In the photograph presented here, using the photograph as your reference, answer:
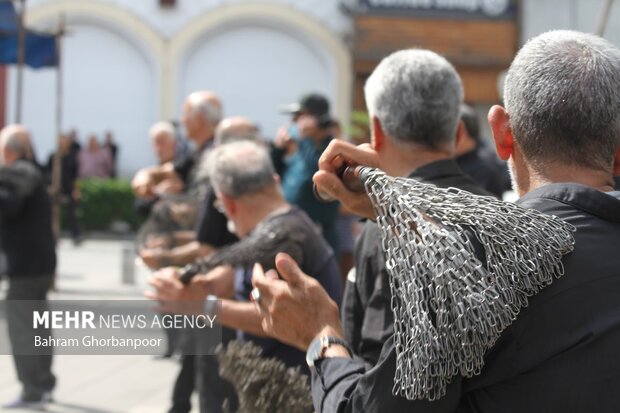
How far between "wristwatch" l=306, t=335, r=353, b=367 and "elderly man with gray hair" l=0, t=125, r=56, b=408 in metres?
4.14

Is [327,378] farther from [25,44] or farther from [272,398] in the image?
[25,44]

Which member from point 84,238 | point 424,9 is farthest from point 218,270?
point 424,9

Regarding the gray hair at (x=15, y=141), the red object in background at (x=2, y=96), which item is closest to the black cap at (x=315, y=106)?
the gray hair at (x=15, y=141)

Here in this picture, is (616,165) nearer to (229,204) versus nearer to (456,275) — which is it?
(456,275)

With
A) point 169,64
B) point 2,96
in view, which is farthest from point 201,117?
point 2,96

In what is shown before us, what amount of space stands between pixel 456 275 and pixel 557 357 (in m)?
0.20

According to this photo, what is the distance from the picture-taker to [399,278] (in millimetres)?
1427

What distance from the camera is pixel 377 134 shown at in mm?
2475

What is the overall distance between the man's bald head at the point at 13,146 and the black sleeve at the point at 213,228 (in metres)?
2.31

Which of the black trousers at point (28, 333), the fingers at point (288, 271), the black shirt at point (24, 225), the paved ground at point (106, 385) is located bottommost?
the paved ground at point (106, 385)

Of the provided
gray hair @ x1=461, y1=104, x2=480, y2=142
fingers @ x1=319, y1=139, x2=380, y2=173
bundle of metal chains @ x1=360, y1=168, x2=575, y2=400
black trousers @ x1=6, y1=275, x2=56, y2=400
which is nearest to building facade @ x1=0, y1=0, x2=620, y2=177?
black trousers @ x1=6, y1=275, x2=56, y2=400

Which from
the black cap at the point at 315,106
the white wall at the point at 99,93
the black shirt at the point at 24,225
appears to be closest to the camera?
the black cap at the point at 315,106

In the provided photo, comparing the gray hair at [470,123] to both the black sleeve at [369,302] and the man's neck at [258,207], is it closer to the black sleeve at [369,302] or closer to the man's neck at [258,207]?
the man's neck at [258,207]

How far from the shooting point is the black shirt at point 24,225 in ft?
18.9
